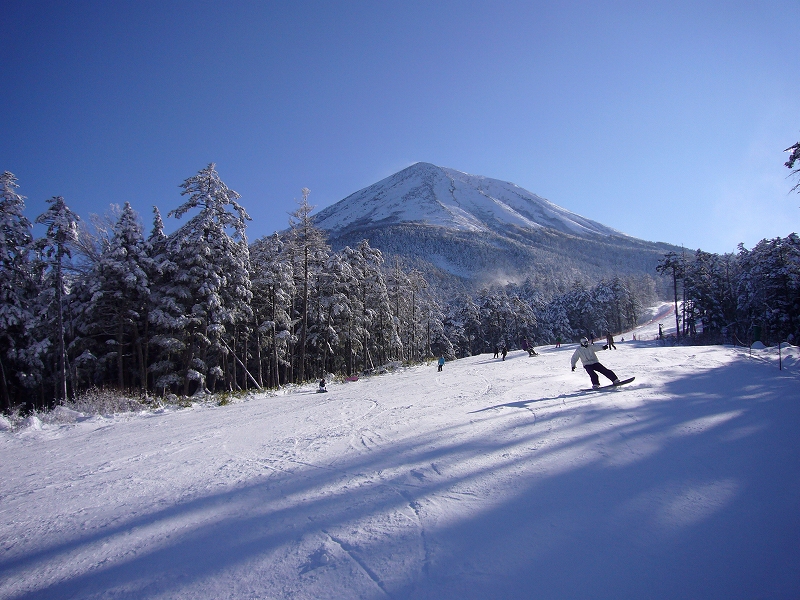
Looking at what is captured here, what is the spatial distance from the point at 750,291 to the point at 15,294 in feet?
190

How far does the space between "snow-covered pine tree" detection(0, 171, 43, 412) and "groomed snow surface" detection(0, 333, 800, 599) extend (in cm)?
1854

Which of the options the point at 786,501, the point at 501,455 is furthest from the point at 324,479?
the point at 786,501

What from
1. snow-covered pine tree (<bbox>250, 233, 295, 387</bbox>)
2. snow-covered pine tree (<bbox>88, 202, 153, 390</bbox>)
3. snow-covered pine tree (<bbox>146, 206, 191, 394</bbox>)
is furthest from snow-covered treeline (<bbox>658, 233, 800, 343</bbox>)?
snow-covered pine tree (<bbox>88, 202, 153, 390</bbox>)

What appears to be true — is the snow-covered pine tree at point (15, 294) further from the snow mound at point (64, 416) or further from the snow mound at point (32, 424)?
the snow mound at point (32, 424)

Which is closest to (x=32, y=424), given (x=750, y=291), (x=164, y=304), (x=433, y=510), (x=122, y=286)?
(x=433, y=510)

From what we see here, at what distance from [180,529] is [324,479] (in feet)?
4.43

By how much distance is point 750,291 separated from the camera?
3869 cm

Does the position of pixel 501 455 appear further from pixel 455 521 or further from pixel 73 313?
pixel 73 313

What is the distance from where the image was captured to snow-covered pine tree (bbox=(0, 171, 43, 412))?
1853 centimetres

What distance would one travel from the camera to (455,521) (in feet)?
10.1

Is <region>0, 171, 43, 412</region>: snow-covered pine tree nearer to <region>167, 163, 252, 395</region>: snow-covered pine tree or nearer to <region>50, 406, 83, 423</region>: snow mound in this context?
<region>167, 163, 252, 395</region>: snow-covered pine tree

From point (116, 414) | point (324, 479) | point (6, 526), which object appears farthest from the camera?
point (116, 414)

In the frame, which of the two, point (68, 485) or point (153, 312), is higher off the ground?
point (153, 312)

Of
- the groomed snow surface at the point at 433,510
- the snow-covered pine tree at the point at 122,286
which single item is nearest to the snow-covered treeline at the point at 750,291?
the groomed snow surface at the point at 433,510
